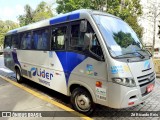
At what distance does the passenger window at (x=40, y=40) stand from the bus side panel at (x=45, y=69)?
20 cm

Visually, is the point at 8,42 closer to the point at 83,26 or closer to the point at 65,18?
the point at 65,18

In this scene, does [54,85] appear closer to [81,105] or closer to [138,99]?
[81,105]

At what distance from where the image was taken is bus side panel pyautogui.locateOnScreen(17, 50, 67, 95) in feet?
19.8

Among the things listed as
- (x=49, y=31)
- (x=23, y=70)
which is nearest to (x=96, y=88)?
(x=49, y=31)

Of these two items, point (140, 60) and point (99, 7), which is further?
point (99, 7)

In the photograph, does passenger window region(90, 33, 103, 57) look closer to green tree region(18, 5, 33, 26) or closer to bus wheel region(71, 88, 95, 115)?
bus wheel region(71, 88, 95, 115)

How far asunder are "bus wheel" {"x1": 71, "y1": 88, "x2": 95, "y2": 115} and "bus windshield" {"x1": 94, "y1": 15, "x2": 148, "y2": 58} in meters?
1.34

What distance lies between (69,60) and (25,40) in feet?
12.6

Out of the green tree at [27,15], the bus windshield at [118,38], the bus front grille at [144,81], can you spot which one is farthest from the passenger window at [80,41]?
the green tree at [27,15]

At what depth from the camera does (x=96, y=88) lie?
188 inches

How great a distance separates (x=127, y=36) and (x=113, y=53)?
1026 millimetres

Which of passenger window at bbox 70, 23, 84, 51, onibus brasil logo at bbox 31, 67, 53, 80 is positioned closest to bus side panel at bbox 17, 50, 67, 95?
onibus brasil logo at bbox 31, 67, 53, 80

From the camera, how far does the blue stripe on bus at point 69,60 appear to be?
5172 mm

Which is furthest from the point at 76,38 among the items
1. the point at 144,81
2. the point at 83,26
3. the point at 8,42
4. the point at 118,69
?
the point at 8,42
